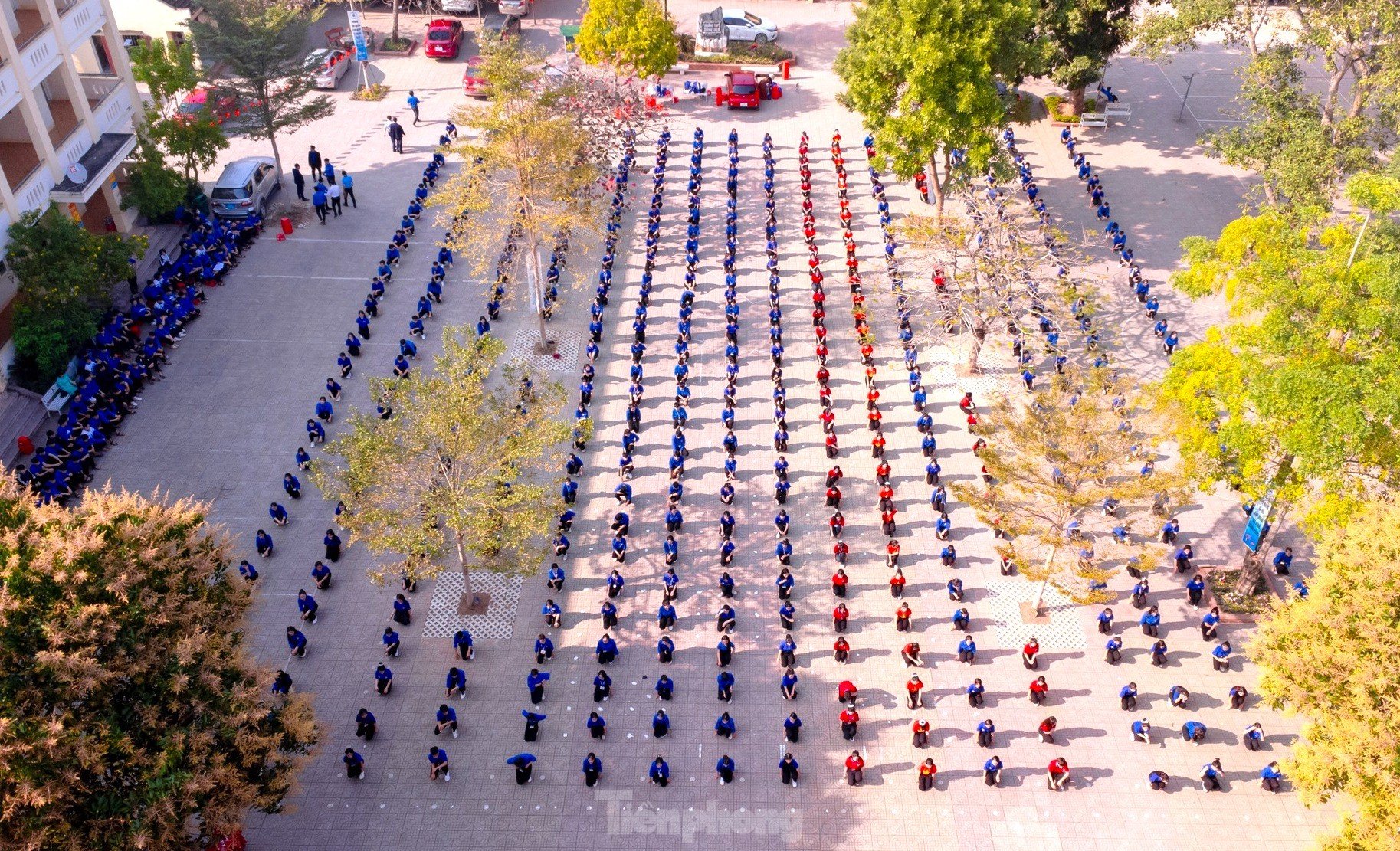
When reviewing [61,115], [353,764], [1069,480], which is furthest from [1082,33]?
[353,764]

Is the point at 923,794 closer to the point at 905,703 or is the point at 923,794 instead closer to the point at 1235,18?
the point at 905,703

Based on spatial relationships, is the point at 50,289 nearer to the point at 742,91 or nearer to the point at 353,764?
the point at 353,764

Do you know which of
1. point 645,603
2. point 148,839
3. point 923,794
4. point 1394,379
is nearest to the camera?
point 148,839

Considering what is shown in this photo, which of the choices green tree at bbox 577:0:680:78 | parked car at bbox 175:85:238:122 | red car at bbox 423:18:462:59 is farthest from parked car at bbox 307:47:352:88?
green tree at bbox 577:0:680:78

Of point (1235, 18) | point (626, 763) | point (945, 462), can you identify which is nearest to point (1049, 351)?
point (945, 462)

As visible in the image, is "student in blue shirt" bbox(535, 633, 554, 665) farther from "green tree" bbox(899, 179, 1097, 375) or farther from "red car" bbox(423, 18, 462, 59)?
"red car" bbox(423, 18, 462, 59)

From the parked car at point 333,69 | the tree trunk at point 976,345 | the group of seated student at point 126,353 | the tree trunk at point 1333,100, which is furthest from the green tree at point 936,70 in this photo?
the parked car at point 333,69

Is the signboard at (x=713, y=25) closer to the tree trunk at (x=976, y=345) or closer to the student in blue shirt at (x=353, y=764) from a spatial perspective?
the tree trunk at (x=976, y=345)

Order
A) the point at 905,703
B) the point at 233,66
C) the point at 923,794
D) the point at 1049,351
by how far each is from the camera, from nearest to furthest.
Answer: the point at 923,794 → the point at 905,703 → the point at 1049,351 → the point at 233,66
